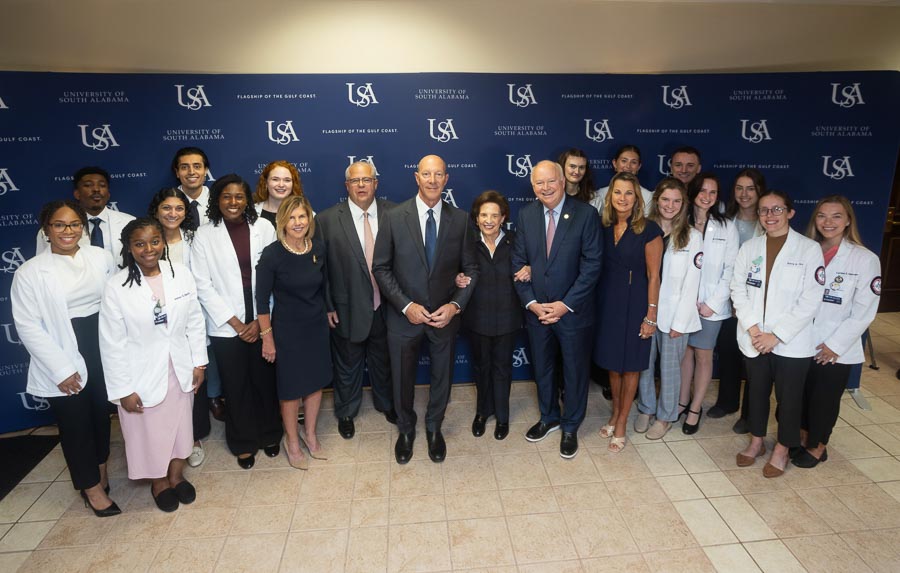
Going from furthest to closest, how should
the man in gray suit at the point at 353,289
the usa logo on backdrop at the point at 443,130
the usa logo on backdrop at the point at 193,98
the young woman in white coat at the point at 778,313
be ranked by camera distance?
the usa logo on backdrop at the point at 443,130
the usa logo on backdrop at the point at 193,98
the man in gray suit at the point at 353,289
the young woman in white coat at the point at 778,313

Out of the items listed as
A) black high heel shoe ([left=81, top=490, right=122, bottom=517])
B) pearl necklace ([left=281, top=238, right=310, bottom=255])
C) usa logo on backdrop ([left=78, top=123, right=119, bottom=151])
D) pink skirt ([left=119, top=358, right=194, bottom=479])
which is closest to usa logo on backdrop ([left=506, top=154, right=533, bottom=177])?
pearl necklace ([left=281, top=238, right=310, bottom=255])

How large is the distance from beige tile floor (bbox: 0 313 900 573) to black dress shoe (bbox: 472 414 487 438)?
0.04m

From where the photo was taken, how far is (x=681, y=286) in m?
3.70

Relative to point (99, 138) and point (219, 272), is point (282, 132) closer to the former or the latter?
point (99, 138)

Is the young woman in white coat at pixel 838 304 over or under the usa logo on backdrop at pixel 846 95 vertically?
under

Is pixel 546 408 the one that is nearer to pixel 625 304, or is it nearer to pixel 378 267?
pixel 625 304

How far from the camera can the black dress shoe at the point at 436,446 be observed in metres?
→ 3.71

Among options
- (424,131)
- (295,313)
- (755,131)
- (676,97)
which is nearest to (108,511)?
(295,313)

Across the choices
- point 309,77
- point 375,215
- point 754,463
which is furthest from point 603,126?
point 754,463

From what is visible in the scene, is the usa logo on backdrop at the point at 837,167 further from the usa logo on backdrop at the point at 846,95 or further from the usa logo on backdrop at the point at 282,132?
the usa logo on backdrop at the point at 282,132

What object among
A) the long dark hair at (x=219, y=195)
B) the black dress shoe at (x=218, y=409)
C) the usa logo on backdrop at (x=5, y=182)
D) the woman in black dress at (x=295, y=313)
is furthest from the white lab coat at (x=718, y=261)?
the usa logo on backdrop at (x=5, y=182)

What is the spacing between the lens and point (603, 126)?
14.9 ft

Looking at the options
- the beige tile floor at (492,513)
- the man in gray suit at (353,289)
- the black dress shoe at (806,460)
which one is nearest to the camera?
the beige tile floor at (492,513)

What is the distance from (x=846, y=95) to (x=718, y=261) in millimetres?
2088
